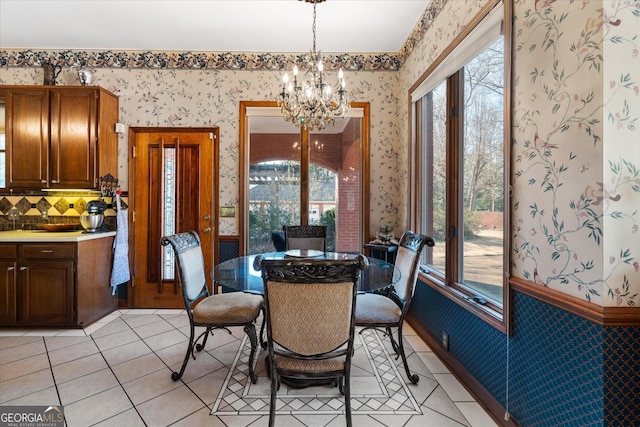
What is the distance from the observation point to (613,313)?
1.15 m

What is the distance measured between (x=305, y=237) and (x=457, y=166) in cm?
155

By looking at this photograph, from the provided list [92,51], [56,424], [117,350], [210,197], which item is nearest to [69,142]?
[92,51]

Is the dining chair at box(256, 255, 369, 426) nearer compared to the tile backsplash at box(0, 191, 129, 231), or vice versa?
the dining chair at box(256, 255, 369, 426)

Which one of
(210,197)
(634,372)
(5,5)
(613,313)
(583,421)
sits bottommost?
(583,421)

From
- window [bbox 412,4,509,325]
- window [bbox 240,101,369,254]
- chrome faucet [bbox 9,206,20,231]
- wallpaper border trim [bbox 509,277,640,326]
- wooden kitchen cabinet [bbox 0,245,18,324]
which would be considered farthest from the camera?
window [bbox 240,101,369,254]

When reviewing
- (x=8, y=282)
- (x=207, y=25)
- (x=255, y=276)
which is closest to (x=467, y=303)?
(x=255, y=276)

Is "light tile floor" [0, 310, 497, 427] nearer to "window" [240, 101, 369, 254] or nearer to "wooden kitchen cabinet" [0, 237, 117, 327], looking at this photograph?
"wooden kitchen cabinet" [0, 237, 117, 327]

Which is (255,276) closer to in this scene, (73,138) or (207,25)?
(207,25)

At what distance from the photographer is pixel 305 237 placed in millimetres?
3195

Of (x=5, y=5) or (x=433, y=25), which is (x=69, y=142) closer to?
(x=5, y=5)

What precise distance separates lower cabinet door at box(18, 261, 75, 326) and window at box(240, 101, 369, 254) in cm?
177

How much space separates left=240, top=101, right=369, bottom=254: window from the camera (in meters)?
3.79

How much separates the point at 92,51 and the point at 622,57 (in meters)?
4.66

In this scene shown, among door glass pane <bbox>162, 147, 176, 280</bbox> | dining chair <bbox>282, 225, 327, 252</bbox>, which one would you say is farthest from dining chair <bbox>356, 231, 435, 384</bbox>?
door glass pane <bbox>162, 147, 176, 280</bbox>
